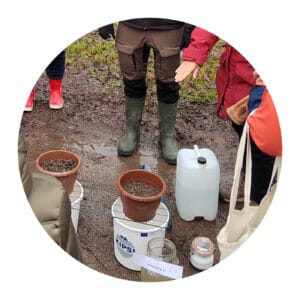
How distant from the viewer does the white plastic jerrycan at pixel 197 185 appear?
2.33 m

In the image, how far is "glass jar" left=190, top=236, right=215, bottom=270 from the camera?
7.13ft

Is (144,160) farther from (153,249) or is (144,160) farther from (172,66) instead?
(153,249)

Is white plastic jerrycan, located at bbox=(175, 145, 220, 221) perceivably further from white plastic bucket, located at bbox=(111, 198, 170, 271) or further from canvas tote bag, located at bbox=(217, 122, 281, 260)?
canvas tote bag, located at bbox=(217, 122, 281, 260)

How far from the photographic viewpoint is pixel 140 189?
2232 millimetres

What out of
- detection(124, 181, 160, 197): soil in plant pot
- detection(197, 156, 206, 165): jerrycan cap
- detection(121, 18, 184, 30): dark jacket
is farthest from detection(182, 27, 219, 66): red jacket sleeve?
detection(124, 181, 160, 197): soil in plant pot

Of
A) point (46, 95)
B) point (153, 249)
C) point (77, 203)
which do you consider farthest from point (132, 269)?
point (46, 95)

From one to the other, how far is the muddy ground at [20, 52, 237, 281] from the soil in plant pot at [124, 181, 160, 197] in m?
0.27

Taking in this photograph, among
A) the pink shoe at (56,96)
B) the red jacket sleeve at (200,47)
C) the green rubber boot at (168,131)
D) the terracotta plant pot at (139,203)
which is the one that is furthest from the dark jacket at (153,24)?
the pink shoe at (56,96)

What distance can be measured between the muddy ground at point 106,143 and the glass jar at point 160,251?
132 millimetres

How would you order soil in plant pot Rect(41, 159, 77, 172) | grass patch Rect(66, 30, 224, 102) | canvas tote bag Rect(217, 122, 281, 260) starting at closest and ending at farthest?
canvas tote bag Rect(217, 122, 281, 260) < soil in plant pot Rect(41, 159, 77, 172) < grass patch Rect(66, 30, 224, 102)

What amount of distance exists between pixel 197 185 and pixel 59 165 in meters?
0.67

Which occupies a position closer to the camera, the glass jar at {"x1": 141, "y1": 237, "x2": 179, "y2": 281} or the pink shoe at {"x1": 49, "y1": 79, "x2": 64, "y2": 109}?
the glass jar at {"x1": 141, "y1": 237, "x2": 179, "y2": 281}

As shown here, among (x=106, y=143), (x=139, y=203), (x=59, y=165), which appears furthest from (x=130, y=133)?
(x=139, y=203)

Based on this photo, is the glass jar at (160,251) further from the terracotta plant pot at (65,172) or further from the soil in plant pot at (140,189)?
the terracotta plant pot at (65,172)
